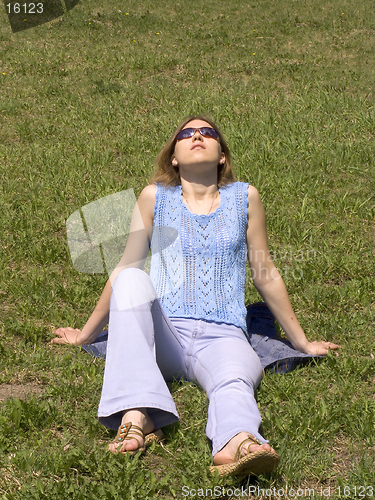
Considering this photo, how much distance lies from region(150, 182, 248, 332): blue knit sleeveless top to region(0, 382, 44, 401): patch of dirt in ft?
3.01

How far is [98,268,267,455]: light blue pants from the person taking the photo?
2684 millimetres

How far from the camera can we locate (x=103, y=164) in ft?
21.9

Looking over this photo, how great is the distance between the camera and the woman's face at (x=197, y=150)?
3482mm

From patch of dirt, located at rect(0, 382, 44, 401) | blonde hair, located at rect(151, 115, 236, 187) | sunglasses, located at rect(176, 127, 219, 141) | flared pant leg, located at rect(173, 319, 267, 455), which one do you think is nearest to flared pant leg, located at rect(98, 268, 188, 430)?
flared pant leg, located at rect(173, 319, 267, 455)

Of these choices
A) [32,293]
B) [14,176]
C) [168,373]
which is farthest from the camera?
[14,176]

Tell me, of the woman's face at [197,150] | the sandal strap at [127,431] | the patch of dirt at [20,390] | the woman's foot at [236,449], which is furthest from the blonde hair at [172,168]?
the woman's foot at [236,449]

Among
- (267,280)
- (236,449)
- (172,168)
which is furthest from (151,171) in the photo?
(236,449)

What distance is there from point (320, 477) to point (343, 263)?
245 centimetres

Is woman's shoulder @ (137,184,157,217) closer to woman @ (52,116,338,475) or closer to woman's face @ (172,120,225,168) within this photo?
woman @ (52,116,338,475)

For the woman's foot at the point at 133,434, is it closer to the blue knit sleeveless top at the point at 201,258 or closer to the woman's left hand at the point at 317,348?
the blue knit sleeveless top at the point at 201,258

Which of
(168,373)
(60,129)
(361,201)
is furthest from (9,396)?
(60,129)

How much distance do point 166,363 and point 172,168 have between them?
130cm

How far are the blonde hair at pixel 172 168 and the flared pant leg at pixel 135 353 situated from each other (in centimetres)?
92

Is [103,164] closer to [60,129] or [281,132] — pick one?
[60,129]
